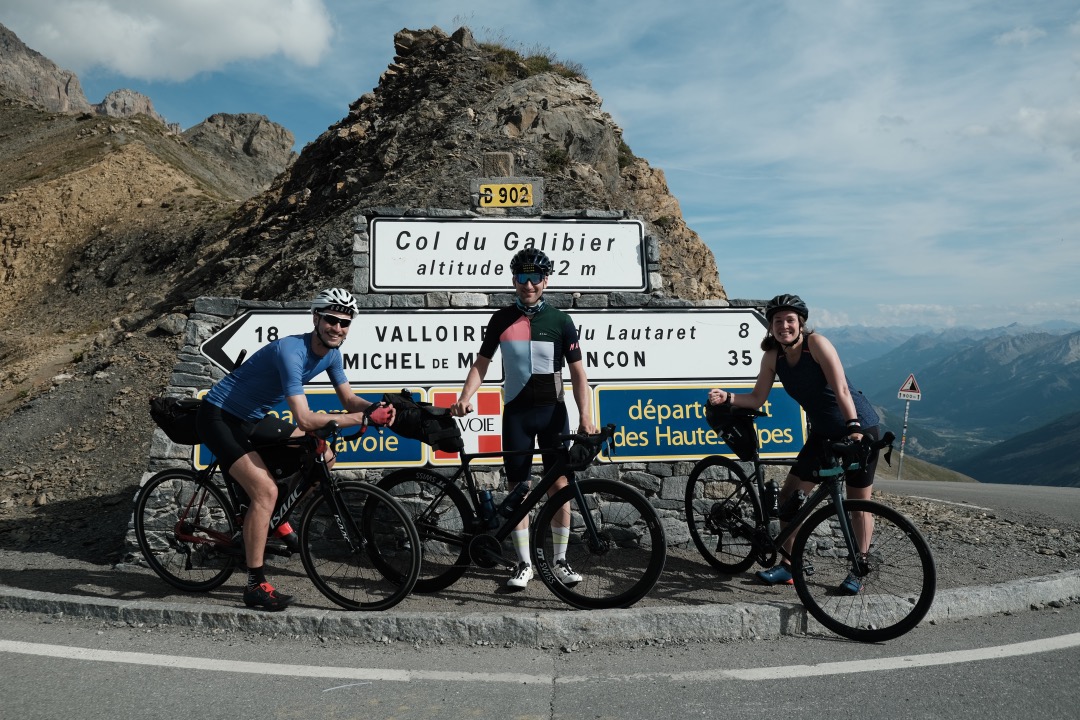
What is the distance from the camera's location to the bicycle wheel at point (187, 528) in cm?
487

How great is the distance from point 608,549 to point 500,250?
326 centimetres

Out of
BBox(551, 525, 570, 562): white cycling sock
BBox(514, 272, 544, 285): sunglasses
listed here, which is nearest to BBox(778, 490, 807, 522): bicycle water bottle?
BBox(551, 525, 570, 562): white cycling sock

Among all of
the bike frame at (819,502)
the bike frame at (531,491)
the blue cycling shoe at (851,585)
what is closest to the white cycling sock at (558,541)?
the bike frame at (531,491)

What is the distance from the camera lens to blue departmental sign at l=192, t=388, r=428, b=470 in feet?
19.7

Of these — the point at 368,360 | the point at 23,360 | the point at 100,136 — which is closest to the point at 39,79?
the point at 100,136

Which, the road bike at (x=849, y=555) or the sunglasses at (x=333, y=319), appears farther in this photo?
the sunglasses at (x=333, y=319)

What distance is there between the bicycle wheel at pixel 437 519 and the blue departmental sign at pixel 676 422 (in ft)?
6.46

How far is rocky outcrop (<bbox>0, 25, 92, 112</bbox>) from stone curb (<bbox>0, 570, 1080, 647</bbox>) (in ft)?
470

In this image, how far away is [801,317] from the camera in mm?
4785

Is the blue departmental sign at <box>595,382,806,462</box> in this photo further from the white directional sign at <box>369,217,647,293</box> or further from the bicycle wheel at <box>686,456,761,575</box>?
the white directional sign at <box>369,217,647,293</box>

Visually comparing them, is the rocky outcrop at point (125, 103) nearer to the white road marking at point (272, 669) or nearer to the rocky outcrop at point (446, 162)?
the rocky outcrop at point (446, 162)

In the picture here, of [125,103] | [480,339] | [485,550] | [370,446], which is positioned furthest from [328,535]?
[125,103]

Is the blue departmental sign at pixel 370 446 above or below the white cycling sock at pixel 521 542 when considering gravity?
above

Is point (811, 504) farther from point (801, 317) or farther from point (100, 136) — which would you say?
point (100, 136)
